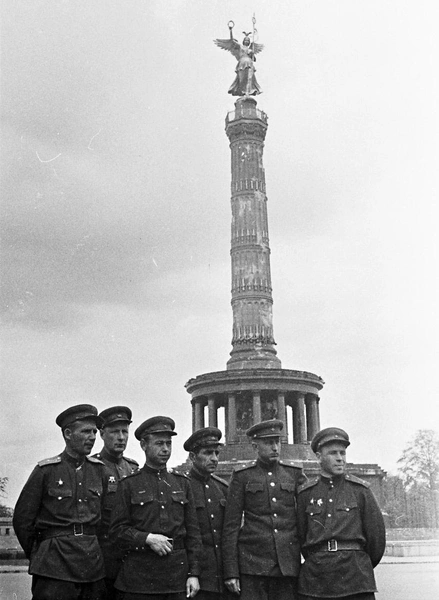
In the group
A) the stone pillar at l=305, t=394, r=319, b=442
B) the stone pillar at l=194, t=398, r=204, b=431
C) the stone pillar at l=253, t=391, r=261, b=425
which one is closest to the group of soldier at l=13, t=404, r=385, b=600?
the stone pillar at l=253, t=391, r=261, b=425

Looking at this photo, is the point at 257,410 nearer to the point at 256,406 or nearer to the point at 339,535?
the point at 256,406

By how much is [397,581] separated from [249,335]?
15.3 metres

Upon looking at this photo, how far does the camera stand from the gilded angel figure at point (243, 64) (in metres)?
28.8

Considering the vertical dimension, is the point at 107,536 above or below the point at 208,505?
below

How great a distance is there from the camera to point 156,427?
573 centimetres

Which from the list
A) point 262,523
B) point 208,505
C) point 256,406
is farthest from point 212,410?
point 262,523

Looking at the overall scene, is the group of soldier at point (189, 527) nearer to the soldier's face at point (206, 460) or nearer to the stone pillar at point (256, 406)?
the soldier's face at point (206, 460)

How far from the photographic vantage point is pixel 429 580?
12086mm

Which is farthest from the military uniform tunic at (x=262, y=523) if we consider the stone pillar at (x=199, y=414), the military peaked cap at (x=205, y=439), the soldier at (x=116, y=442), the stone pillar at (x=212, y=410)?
the stone pillar at (x=199, y=414)

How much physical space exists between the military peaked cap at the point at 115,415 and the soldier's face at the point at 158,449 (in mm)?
860

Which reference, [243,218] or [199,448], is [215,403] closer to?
[243,218]

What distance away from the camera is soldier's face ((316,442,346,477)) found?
18.6 ft

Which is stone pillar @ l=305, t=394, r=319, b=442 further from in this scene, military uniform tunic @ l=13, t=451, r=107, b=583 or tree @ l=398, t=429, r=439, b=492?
military uniform tunic @ l=13, t=451, r=107, b=583

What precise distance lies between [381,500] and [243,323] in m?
7.41
